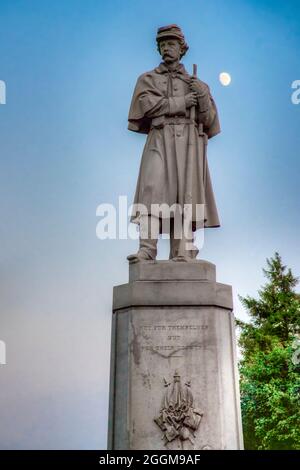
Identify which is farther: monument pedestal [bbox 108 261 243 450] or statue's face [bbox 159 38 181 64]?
statue's face [bbox 159 38 181 64]

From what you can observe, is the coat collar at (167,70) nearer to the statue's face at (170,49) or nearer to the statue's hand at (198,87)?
the statue's face at (170,49)

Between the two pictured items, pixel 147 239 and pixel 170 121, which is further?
pixel 170 121

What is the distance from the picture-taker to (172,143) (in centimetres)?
1052

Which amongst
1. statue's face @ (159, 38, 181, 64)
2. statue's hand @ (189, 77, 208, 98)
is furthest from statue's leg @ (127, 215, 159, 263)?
statue's face @ (159, 38, 181, 64)

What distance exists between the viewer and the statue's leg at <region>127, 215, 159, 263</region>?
32.0ft

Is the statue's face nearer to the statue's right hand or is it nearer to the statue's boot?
the statue's right hand

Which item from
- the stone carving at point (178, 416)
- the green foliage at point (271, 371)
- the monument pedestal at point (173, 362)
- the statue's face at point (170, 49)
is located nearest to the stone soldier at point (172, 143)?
the statue's face at point (170, 49)

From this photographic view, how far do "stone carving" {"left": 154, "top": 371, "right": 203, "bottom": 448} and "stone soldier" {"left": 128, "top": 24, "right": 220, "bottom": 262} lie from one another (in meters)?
2.53

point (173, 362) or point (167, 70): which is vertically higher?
point (167, 70)

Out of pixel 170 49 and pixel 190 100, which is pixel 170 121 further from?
pixel 170 49

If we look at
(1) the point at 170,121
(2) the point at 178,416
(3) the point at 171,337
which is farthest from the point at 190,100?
(2) the point at 178,416

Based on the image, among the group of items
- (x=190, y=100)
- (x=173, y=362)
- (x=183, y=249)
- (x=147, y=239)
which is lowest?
(x=173, y=362)

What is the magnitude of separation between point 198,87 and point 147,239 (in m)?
3.35
